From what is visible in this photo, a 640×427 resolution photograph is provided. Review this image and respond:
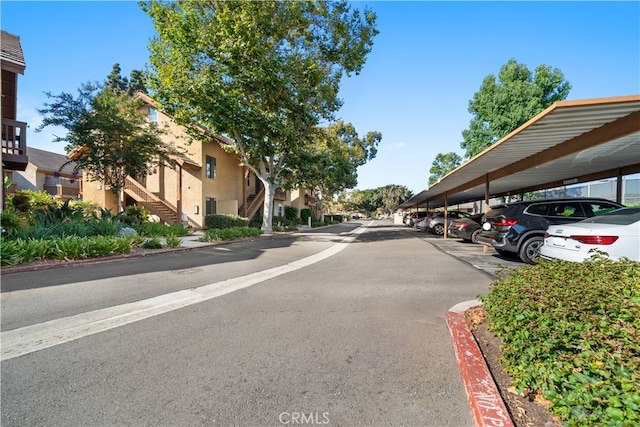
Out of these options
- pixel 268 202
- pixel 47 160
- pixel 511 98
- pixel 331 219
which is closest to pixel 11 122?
pixel 268 202

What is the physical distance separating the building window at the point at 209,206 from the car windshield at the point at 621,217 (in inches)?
762

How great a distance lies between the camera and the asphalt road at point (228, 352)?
7.30 ft

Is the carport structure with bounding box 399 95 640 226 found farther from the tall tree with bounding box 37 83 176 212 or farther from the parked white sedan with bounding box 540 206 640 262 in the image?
the tall tree with bounding box 37 83 176 212

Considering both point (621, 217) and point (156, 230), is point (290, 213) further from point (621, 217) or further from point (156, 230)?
point (621, 217)

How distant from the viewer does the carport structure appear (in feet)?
17.0

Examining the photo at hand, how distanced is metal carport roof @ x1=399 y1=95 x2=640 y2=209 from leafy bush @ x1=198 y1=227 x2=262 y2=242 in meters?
10.4

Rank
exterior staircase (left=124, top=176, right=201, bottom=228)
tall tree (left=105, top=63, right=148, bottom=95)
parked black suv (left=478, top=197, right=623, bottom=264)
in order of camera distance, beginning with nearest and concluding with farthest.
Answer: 1. parked black suv (left=478, top=197, right=623, bottom=264)
2. exterior staircase (left=124, top=176, right=201, bottom=228)
3. tall tree (left=105, top=63, right=148, bottom=95)

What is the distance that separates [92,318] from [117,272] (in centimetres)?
336

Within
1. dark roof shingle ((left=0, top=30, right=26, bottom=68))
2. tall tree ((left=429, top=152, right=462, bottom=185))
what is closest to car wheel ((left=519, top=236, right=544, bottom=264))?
dark roof shingle ((left=0, top=30, right=26, bottom=68))

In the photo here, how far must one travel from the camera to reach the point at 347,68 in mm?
18891

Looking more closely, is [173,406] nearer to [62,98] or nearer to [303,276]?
[303,276]

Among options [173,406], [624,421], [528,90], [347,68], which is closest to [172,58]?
[347,68]

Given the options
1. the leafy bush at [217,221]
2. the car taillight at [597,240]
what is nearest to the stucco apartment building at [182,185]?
the leafy bush at [217,221]

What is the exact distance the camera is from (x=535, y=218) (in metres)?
8.42
